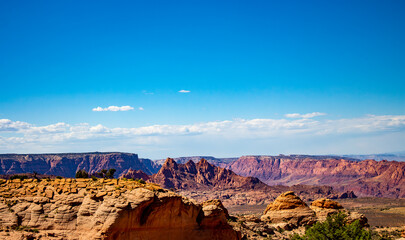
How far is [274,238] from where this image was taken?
166ft

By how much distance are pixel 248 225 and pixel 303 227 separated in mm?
13699

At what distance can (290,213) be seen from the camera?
2564 inches

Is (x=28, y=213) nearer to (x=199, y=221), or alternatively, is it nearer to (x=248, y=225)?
(x=199, y=221)

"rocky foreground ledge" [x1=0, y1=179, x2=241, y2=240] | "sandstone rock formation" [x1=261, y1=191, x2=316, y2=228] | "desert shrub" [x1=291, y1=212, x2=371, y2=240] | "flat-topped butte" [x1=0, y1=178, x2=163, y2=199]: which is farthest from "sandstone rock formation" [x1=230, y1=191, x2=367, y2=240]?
"flat-topped butte" [x1=0, y1=178, x2=163, y2=199]

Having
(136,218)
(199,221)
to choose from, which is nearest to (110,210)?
(136,218)

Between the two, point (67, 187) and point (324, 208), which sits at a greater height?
point (67, 187)

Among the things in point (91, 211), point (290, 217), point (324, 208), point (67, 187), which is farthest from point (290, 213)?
point (91, 211)

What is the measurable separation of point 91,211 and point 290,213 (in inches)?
1790

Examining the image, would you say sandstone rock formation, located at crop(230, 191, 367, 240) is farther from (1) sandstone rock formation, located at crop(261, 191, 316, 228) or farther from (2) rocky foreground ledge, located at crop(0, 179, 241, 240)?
(2) rocky foreground ledge, located at crop(0, 179, 241, 240)

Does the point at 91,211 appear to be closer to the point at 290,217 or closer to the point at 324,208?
the point at 290,217

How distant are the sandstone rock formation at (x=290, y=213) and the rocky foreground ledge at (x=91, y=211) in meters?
36.9

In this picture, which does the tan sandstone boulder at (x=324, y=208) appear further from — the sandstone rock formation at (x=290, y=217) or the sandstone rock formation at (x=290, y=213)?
Answer: the sandstone rock formation at (x=290, y=213)

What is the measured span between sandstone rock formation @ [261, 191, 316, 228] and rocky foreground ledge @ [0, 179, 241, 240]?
3689 cm

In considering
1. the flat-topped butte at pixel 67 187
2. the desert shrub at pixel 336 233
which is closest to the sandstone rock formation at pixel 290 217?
the desert shrub at pixel 336 233
